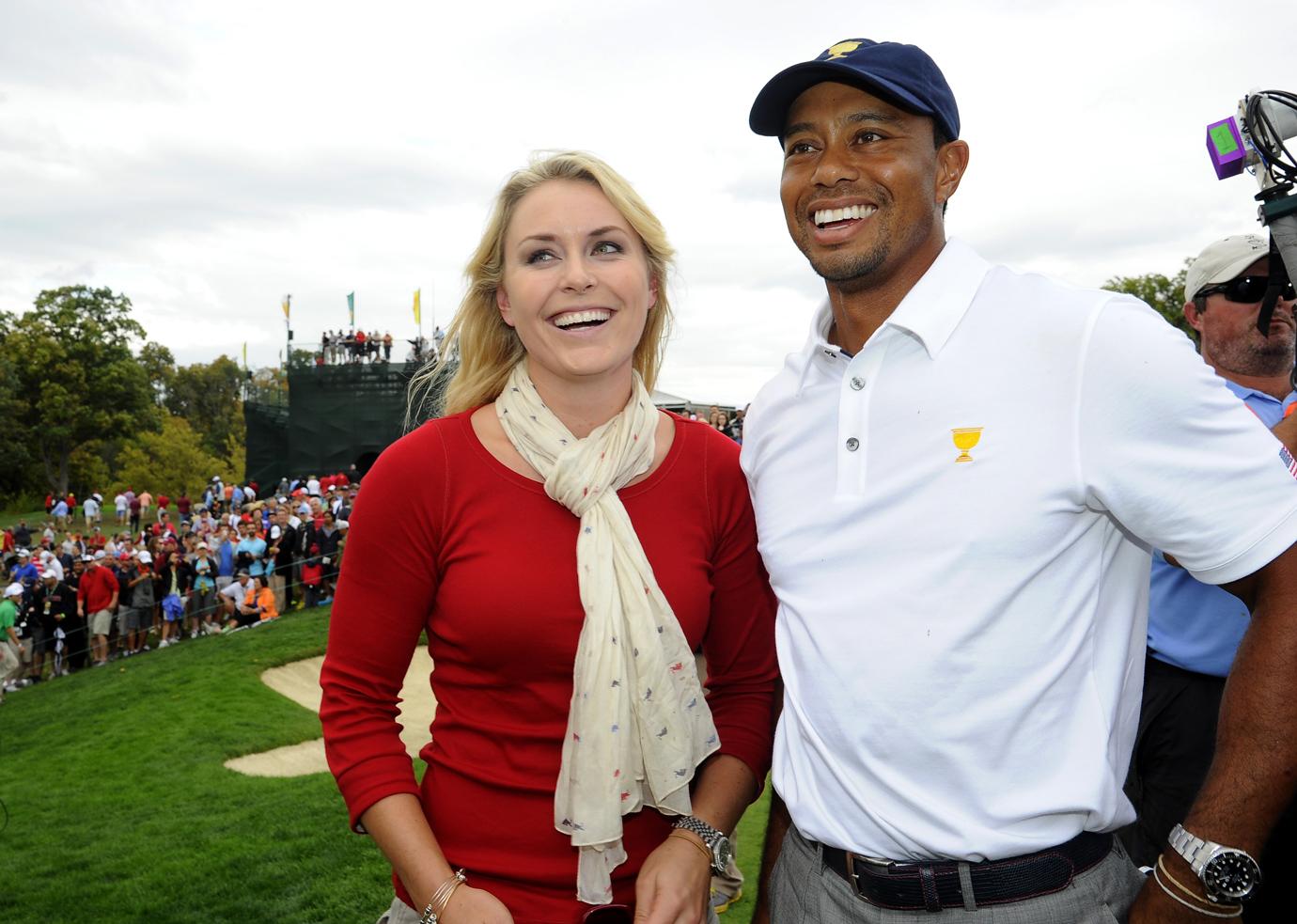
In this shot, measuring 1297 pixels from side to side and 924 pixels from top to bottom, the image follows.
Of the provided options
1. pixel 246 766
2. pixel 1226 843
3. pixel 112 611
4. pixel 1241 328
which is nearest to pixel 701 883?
pixel 1226 843

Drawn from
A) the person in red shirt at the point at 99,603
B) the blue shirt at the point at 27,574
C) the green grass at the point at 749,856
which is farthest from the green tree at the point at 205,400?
the green grass at the point at 749,856

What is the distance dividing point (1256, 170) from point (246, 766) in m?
12.0

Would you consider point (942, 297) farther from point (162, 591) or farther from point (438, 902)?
point (162, 591)

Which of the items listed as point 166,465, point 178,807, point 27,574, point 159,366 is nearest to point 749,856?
point 178,807

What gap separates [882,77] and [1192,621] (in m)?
2.55

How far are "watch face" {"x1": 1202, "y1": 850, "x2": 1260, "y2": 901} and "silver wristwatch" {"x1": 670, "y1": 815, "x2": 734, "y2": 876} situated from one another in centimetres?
105

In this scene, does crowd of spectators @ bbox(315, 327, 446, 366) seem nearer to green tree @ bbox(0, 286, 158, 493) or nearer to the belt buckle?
green tree @ bbox(0, 286, 158, 493)

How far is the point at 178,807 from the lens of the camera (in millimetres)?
9844

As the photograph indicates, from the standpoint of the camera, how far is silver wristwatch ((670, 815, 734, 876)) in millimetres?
2363

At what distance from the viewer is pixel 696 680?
2436 mm

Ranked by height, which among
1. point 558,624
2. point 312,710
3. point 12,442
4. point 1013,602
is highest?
point 1013,602

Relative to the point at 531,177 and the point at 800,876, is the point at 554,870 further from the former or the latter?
the point at 531,177

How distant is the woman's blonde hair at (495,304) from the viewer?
258 cm

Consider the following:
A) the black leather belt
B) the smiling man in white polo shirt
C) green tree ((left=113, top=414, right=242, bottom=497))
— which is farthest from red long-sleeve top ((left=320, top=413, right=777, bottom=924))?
green tree ((left=113, top=414, right=242, bottom=497))
